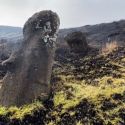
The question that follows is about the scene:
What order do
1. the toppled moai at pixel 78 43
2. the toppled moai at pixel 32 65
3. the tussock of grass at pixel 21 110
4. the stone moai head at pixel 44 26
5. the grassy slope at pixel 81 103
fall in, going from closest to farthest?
the grassy slope at pixel 81 103, the tussock of grass at pixel 21 110, the toppled moai at pixel 32 65, the stone moai head at pixel 44 26, the toppled moai at pixel 78 43

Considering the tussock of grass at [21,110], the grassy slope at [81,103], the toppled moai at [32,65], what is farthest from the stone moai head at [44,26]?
the tussock of grass at [21,110]

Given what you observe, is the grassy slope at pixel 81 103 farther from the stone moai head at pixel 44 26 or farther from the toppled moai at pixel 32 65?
the stone moai head at pixel 44 26

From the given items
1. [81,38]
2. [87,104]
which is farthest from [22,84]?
[81,38]

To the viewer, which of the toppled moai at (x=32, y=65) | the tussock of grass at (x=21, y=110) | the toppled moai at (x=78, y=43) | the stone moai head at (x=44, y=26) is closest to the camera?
the tussock of grass at (x=21, y=110)

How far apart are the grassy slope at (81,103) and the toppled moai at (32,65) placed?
0.48 meters

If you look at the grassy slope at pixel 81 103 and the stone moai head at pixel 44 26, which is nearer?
the grassy slope at pixel 81 103

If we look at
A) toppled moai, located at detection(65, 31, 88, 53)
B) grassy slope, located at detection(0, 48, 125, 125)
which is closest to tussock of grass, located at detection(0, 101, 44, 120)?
grassy slope, located at detection(0, 48, 125, 125)

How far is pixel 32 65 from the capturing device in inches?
547

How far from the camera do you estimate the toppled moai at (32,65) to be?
13.1m

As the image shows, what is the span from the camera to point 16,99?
42.1ft

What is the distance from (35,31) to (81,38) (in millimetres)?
6711

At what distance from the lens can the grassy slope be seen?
37.0 ft

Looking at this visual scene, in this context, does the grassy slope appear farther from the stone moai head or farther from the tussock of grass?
the stone moai head

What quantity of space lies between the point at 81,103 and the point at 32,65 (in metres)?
2.80
